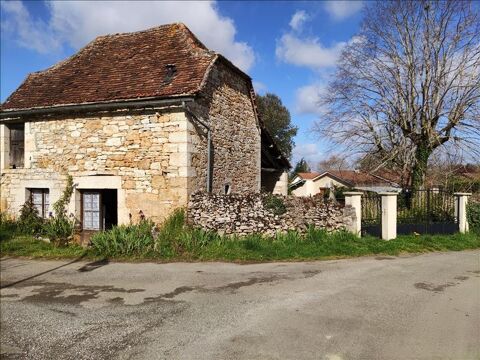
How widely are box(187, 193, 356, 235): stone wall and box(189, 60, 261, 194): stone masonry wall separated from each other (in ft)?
2.59

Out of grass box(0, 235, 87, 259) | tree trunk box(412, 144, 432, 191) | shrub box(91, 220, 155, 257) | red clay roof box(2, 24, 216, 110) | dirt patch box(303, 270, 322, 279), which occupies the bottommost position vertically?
dirt patch box(303, 270, 322, 279)

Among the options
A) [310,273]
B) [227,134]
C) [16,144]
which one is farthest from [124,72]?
[310,273]

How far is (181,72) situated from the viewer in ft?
35.4

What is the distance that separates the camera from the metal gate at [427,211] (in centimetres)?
1163

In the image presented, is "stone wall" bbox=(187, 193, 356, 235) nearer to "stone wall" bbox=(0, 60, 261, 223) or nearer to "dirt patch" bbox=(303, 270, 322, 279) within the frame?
"stone wall" bbox=(0, 60, 261, 223)

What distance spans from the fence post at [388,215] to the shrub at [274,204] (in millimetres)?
2784

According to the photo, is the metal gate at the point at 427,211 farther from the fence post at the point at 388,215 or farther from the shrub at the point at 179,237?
the shrub at the point at 179,237

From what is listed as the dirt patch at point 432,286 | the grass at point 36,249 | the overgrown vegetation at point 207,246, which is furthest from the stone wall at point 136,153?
the dirt patch at point 432,286

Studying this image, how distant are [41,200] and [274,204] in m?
7.50

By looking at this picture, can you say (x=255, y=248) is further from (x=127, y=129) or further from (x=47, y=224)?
(x=47, y=224)

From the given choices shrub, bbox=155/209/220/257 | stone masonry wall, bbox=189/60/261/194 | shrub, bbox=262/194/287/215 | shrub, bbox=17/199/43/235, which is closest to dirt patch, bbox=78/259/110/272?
shrub, bbox=155/209/220/257

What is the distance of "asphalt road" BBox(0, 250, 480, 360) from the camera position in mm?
4191

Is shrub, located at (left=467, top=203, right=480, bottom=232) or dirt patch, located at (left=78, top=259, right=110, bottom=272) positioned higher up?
shrub, located at (left=467, top=203, right=480, bottom=232)

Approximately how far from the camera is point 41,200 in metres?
12.0
